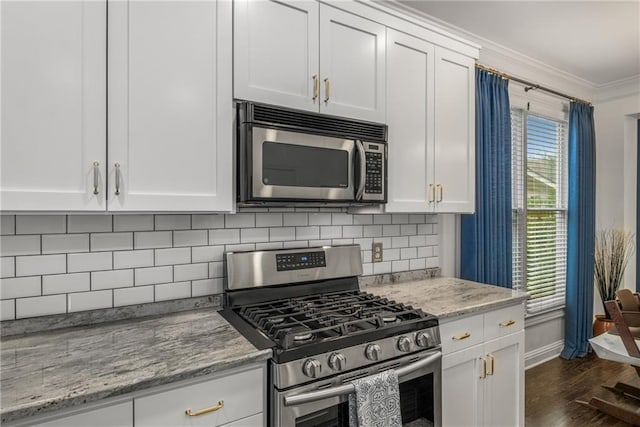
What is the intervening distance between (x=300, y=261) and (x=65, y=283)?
1.04 meters

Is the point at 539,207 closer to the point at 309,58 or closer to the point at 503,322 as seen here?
the point at 503,322

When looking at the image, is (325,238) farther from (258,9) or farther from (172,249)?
(258,9)

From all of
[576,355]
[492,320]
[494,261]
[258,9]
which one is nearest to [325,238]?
[492,320]

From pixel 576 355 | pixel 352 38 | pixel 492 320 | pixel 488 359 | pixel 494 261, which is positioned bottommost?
pixel 576 355

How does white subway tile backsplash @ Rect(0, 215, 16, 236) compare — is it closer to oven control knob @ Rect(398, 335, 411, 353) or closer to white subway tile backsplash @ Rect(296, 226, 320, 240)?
white subway tile backsplash @ Rect(296, 226, 320, 240)

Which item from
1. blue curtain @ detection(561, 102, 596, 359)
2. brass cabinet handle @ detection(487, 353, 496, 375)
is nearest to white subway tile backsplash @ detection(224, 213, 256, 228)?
brass cabinet handle @ detection(487, 353, 496, 375)

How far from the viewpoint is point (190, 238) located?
71.1 inches

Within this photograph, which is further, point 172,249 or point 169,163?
point 172,249

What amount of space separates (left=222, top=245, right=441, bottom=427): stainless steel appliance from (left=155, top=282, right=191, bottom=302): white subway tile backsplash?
18 cm

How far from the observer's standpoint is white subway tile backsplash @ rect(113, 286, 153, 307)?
5.36 feet

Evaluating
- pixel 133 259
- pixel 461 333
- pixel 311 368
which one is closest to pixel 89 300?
pixel 133 259

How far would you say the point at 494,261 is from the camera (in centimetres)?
289

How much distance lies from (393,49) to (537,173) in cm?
228

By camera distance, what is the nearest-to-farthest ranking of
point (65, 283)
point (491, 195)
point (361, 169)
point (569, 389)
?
point (65, 283) → point (361, 169) → point (491, 195) → point (569, 389)
